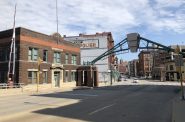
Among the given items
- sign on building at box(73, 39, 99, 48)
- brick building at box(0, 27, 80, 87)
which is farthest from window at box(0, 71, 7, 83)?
sign on building at box(73, 39, 99, 48)

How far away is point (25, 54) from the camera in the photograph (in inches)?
1626

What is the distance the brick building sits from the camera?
40.8 m

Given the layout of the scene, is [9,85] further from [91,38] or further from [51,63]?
[91,38]

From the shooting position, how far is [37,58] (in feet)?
145

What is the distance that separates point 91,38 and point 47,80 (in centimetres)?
4870

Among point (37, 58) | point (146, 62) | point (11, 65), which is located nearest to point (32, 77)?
point (37, 58)

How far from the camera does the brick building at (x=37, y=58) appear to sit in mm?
40750

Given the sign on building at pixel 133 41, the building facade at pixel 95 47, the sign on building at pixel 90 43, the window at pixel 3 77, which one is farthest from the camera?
the sign on building at pixel 90 43

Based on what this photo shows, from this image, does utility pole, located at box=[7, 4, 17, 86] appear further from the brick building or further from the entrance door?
the entrance door

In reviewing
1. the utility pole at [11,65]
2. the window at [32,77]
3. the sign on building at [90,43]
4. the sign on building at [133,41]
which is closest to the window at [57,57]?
the window at [32,77]

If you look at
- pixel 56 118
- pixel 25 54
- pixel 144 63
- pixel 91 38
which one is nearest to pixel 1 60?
pixel 25 54

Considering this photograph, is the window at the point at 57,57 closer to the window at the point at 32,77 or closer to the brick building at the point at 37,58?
the brick building at the point at 37,58

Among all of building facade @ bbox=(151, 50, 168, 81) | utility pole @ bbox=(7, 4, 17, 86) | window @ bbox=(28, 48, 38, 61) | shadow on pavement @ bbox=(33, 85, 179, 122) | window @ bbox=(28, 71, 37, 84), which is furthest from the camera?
building facade @ bbox=(151, 50, 168, 81)

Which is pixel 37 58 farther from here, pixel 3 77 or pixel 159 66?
pixel 159 66
